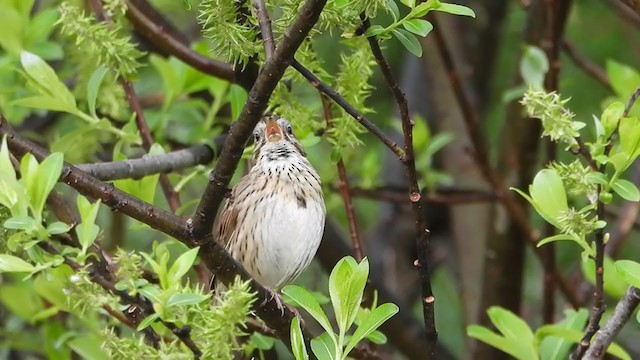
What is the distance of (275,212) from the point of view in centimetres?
308

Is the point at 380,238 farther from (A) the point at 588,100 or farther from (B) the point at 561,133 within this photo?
(B) the point at 561,133

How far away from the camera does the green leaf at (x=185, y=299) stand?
1.97 m

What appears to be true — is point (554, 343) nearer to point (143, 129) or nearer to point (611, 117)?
point (611, 117)

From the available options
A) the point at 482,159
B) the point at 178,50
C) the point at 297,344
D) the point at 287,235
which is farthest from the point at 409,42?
the point at 482,159

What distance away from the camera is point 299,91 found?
416cm

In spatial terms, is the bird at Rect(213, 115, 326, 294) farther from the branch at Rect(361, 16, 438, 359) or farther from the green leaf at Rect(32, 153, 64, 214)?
the green leaf at Rect(32, 153, 64, 214)

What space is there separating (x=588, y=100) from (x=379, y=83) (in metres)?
0.88

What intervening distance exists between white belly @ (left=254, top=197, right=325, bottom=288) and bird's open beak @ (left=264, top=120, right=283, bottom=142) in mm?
168

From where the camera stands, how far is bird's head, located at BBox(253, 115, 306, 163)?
10.1ft

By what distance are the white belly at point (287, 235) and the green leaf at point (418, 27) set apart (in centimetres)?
112

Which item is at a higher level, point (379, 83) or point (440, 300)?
point (379, 83)

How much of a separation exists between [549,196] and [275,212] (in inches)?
40.3

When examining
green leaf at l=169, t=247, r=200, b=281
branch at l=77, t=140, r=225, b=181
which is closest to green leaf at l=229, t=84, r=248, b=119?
branch at l=77, t=140, r=225, b=181

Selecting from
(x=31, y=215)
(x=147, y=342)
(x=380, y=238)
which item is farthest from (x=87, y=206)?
(x=380, y=238)
